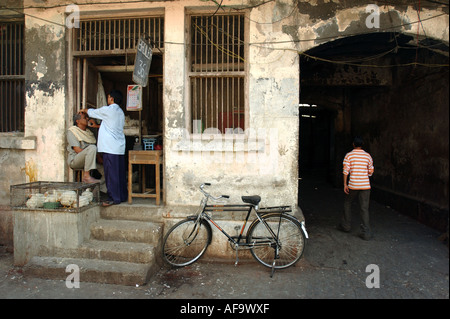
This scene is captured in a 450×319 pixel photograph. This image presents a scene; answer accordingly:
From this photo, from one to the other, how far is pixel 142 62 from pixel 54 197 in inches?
104

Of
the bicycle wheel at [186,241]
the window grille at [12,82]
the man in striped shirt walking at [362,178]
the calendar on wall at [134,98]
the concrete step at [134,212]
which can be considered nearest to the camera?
the bicycle wheel at [186,241]

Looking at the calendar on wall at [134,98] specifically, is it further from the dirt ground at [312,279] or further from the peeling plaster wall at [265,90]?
the dirt ground at [312,279]

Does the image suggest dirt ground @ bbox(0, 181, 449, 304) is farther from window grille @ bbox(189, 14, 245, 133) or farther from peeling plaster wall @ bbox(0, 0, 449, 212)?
window grille @ bbox(189, 14, 245, 133)

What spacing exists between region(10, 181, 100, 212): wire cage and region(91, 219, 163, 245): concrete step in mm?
448

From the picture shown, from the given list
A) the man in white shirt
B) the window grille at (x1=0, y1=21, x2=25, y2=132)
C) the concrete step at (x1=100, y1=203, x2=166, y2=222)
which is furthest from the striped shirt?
the window grille at (x1=0, y1=21, x2=25, y2=132)

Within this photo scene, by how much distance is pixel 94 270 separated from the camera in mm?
4344

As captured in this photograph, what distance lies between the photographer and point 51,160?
5527 millimetres

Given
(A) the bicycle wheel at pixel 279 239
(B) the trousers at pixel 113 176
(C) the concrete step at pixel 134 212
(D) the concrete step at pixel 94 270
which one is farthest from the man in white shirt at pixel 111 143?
(A) the bicycle wheel at pixel 279 239

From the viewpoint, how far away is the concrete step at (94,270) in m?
4.28

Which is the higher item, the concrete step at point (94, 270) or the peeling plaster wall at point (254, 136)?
the peeling plaster wall at point (254, 136)

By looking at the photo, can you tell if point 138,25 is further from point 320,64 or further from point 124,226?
point 320,64

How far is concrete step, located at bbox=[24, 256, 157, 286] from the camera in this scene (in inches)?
169

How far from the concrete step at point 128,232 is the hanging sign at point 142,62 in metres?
2.28
